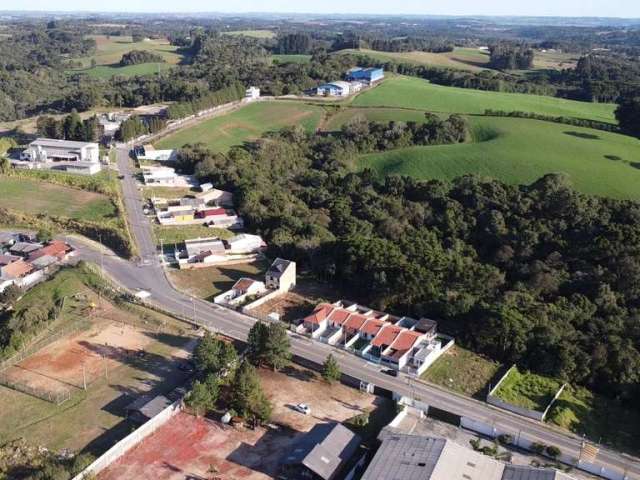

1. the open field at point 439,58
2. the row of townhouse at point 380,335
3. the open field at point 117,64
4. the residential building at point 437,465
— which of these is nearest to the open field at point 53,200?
the row of townhouse at point 380,335

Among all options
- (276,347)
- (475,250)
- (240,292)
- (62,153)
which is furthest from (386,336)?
(62,153)

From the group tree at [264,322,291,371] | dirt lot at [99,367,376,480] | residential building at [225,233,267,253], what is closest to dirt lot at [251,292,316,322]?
tree at [264,322,291,371]

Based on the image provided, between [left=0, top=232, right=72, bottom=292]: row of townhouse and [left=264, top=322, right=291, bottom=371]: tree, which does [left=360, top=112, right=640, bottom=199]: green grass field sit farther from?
[left=264, top=322, right=291, bottom=371]: tree

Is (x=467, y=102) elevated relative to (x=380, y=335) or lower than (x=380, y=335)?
elevated

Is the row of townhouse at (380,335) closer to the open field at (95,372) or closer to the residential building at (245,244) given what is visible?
the open field at (95,372)

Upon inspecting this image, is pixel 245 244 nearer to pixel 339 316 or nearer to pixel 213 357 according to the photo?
pixel 339 316

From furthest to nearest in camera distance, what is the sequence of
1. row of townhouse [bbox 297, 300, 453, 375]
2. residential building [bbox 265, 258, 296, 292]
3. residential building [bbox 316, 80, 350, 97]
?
residential building [bbox 316, 80, 350, 97] → residential building [bbox 265, 258, 296, 292] → row of townhouse [bbox 297, 300, 453, 375]

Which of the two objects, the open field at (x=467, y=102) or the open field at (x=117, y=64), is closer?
the open field at (x=467, y=102)
